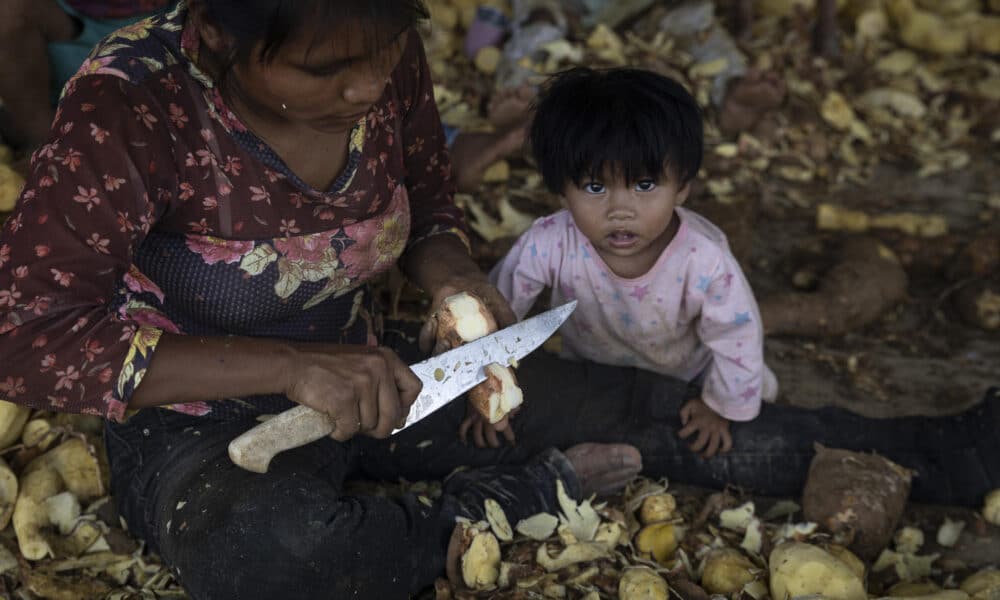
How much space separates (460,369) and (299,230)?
16.0 inches

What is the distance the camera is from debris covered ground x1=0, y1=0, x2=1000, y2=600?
193 cm

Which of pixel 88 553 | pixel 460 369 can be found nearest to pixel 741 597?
pixel 460 369

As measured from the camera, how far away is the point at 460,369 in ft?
5.65

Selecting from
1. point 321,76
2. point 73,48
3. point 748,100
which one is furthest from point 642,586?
point 748,100

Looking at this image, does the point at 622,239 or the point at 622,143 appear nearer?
the point at 622,143

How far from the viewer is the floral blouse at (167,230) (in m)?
1.44

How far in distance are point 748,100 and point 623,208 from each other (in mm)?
1965

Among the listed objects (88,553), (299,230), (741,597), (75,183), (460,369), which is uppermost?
(75,183)

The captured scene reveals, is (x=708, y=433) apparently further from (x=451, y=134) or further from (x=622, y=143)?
(x=451, y=134)

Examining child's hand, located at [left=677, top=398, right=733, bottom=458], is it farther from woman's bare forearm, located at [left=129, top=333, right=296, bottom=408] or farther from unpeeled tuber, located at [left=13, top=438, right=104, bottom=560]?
unpeeled tuber, located at [left=13, top=438, right=104, bottom=560]

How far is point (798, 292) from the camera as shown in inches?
123

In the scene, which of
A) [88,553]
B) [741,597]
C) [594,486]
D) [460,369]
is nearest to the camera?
[460,369]

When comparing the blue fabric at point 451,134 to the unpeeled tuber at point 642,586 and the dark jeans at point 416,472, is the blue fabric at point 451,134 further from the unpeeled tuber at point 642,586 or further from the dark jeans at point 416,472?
the unpeeled tuber at point 642,586

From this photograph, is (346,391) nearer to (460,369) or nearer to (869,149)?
(460,369)
